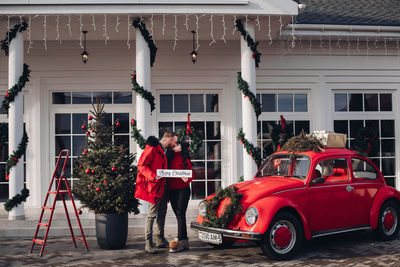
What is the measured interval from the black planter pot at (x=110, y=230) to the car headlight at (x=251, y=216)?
211 cm

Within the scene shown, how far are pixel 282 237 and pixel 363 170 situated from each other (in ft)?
7.00

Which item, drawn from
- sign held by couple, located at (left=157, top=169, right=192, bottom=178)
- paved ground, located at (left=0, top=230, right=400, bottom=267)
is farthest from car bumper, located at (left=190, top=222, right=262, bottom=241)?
sign held by couple, located at (left=157, top=169, right=192, bottom=178)

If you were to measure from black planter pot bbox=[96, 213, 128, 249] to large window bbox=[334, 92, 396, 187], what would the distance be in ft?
20.4

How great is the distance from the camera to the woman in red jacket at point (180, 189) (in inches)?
269

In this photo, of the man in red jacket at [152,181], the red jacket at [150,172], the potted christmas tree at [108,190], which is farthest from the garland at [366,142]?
the potted christmas tree at [108,190]

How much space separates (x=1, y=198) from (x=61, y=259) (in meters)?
4.69

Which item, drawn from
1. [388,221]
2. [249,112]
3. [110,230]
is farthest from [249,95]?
[110,230]

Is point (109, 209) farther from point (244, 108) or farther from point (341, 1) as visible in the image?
point (341, 1)

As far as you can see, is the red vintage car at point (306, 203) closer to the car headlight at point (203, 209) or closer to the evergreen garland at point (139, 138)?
the car headlight at point (203, 209)

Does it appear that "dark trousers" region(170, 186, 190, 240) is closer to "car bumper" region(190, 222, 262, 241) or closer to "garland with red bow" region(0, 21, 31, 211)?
"car bumper" region(190, 222, 262, 241)

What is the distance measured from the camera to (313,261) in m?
6.18

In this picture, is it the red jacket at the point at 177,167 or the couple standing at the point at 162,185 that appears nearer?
the couple standing at the point at 162,185

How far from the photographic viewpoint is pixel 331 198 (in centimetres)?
671

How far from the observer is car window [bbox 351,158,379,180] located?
726 cm
